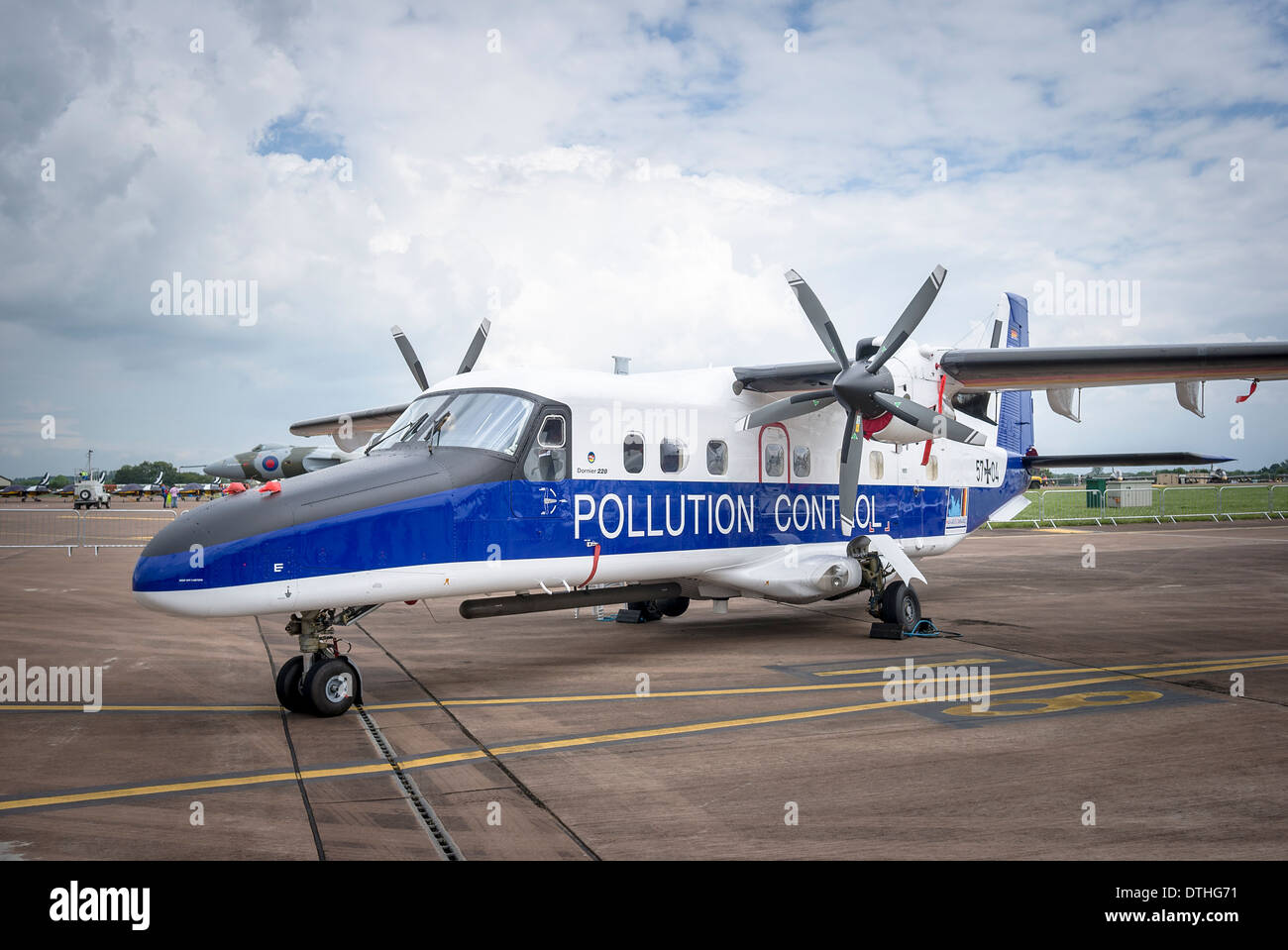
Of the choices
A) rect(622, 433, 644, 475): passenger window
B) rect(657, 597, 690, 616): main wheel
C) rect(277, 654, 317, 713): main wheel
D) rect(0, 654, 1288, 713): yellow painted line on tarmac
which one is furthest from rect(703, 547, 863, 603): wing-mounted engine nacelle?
rect(277, 654, 317, 713): main wheel

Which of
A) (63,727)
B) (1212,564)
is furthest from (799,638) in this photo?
(1212,564)

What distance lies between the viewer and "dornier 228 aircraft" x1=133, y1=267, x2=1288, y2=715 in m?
7.46

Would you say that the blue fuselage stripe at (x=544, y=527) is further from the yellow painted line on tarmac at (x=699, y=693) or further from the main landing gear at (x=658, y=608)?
the main landing gear at (x=658, y=608)

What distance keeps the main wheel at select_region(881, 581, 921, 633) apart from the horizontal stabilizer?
636 cm

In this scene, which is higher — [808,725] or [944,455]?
[944,455]

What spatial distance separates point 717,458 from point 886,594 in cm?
320

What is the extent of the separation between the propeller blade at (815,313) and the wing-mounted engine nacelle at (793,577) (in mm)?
2850

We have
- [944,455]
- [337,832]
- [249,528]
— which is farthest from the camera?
[944,455]

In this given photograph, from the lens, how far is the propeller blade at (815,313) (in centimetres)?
1175

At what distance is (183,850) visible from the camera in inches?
187

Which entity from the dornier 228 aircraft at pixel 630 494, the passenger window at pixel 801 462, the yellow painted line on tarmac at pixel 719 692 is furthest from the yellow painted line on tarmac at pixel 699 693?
the passenger window at pixel 801 462
